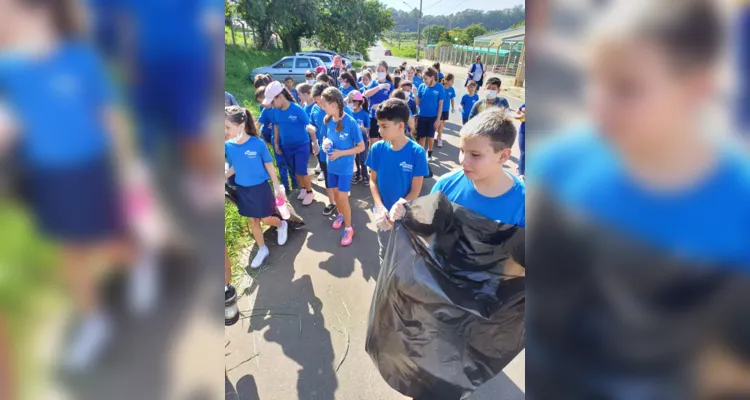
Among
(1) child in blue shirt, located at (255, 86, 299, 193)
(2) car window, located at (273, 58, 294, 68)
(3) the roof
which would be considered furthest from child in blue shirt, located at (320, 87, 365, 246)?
(2) car window, located at (273, 58, 294, 68)

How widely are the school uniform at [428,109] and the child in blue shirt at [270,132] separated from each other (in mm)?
2848

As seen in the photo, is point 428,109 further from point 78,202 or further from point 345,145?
point 78,202

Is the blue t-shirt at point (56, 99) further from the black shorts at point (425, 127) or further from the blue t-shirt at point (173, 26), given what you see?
the black shorts at point (425, 127)

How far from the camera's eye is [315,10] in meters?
27.5

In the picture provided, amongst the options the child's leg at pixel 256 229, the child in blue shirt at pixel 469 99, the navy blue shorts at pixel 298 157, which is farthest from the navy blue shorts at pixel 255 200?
the child in blue shirt at pixel 469 99

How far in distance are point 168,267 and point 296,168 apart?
4792mm

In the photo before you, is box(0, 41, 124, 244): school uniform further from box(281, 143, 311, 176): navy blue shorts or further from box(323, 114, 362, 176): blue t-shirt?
box(281, 143, 311, 176): navy blue shorts

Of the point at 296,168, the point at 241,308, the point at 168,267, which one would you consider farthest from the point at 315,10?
the point at 168,267

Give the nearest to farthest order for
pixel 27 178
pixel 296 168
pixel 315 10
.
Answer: pixel 27 178 → pixel 296 168 → pixel 315 10

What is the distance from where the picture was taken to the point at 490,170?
180 cm

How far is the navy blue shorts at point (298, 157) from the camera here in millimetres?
5020

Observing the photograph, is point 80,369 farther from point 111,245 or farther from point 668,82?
point 668,82

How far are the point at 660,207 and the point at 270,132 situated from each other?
5751mm

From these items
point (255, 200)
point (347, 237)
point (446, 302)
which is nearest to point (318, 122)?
point (347, 237)
